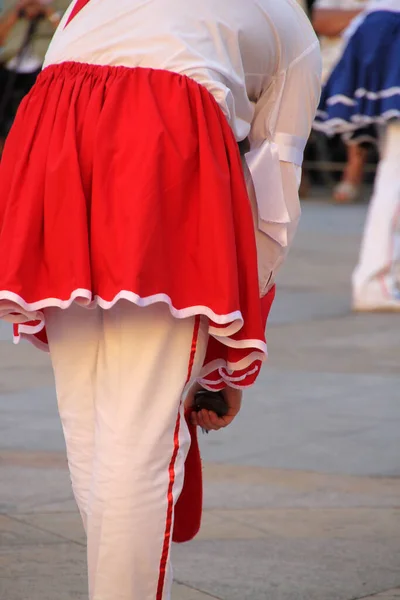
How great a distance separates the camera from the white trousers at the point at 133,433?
2184 mm

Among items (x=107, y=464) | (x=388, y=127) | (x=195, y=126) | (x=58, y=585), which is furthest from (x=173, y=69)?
(x=388, y=127)

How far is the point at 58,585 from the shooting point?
2924 millimetres

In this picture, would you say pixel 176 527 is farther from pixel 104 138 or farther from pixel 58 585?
pixel 104 138

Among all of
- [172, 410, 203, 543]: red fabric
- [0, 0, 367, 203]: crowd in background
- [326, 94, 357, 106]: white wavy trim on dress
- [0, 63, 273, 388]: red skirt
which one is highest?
[0, 63, 273, 388]: red skirt

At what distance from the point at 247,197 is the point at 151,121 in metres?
0.23

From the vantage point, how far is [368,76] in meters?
6.30

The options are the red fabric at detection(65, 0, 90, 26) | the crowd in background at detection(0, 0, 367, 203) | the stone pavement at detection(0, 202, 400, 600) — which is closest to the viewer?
the red fabric at detection(65, 0, 90, 26)

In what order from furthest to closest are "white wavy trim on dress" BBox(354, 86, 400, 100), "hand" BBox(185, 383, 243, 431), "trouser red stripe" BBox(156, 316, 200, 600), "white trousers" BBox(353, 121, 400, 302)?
"white trousers" BBox(353, 121, 400, 302), "white wavy trim on dress" BBox(354, 86, 400, 100), "hand" BBox(185, 383, 243, 431), "trouser red stripe" BBox(156, 316, 200, 600)

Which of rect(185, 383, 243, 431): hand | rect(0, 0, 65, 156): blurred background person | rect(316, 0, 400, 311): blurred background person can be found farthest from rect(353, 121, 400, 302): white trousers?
rect(0, 0, 65, 156): blurred background person

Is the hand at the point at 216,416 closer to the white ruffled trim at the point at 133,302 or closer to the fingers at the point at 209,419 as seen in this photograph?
the fingers at the point at 209,419

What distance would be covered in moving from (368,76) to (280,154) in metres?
4.07

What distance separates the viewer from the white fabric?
220cm

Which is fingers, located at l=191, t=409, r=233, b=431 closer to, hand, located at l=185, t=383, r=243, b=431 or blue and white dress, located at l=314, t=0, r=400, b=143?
hand, located at l=185, t=383, r=243, b=431

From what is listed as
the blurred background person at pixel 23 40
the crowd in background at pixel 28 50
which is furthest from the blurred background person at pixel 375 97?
the blurred background person at pixel 23 40
